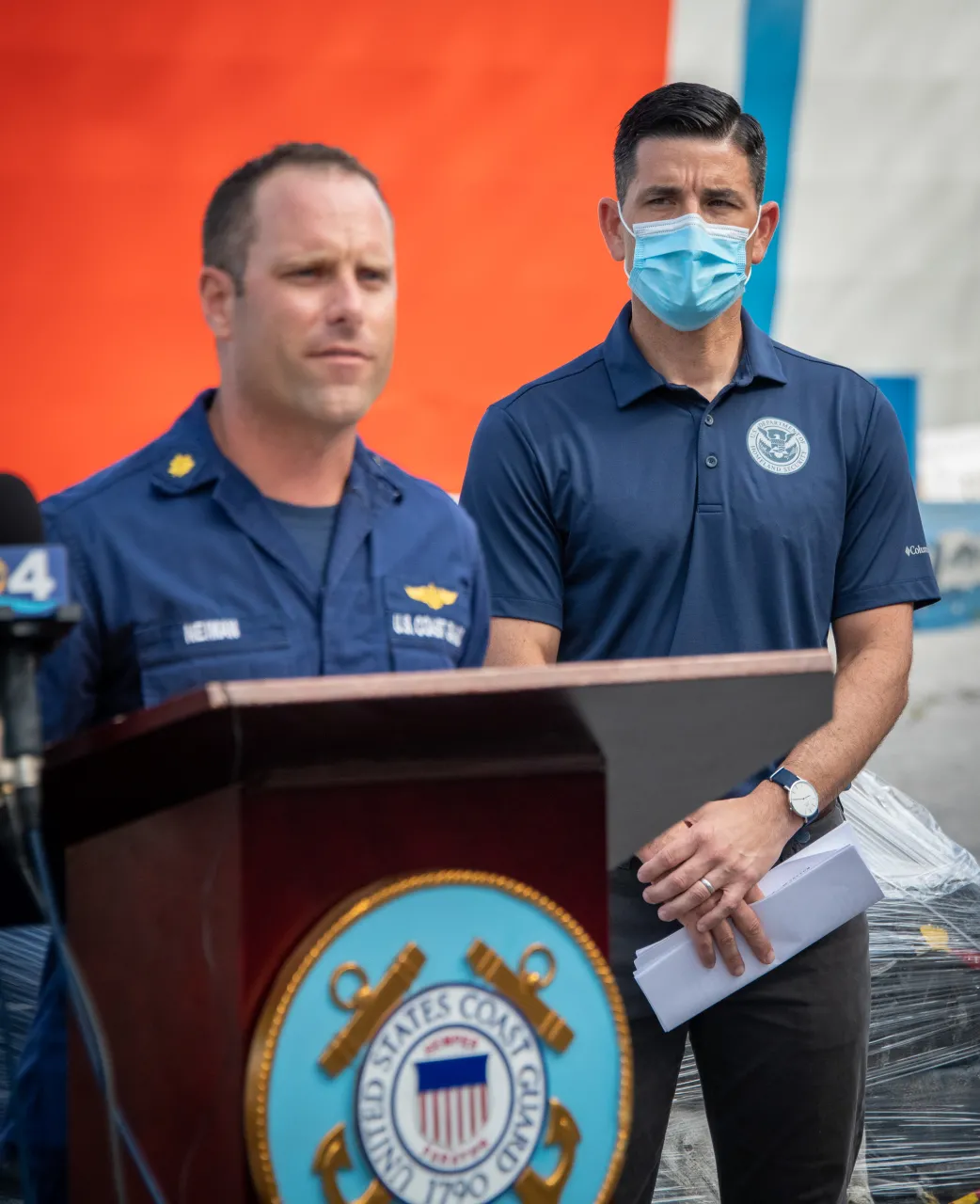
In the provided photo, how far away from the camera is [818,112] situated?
12.2ft

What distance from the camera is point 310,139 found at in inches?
131

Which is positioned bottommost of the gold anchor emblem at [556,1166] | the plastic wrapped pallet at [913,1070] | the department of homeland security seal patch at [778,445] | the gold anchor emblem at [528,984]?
the plastic wrapped pallet at [913,1070]

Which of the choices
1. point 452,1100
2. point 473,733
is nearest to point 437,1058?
point 452,1100

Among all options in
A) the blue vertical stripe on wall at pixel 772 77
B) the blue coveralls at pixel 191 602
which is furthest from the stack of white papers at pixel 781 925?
the blue vertical stripe on wall at pixel 772 77

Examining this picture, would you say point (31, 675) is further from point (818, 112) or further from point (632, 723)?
point (818, 112)

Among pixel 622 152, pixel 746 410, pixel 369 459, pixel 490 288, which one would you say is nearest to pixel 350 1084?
pixel 369 459

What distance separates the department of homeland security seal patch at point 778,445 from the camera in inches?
86.9

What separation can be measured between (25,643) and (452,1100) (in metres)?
0.48

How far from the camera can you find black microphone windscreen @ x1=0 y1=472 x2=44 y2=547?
1.27 m

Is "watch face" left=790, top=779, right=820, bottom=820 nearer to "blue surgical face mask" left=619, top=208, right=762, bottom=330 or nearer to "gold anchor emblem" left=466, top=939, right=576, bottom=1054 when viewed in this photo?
"blue surgical face mask" left=619, top=208, right=762, bottom=330

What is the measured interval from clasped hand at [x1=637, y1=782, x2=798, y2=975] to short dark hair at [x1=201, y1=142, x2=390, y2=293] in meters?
0.87

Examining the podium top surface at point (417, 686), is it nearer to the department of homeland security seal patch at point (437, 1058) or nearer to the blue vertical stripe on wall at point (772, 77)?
the department of homeland security seal patch at point (437, 1058)

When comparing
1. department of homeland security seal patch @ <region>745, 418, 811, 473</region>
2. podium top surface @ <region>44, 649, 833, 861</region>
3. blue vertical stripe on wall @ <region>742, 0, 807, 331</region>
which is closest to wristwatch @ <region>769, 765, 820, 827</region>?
department of homeland security seal patch @ <region>745, 418, 811, 473</region>

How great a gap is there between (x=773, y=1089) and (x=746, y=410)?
3.01ft
